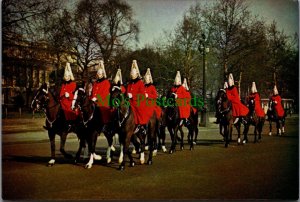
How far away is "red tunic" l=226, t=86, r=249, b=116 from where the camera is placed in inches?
515

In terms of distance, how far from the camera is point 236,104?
46.3 ft

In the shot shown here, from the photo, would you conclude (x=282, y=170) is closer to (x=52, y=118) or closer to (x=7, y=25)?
(x=52, y=118)

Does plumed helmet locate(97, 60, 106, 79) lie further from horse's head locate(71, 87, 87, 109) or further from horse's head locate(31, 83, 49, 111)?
horse's head locate(31, 83, 49, 111)

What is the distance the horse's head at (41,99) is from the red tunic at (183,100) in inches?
132

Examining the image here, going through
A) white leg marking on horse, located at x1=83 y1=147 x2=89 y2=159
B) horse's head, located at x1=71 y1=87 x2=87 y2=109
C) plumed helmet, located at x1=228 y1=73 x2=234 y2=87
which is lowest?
white leg marking on horse, located at x1=83 y1=147 x2=89 y2=159

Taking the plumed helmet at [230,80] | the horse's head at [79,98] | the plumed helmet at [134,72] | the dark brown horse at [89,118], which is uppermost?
the plumed helmet at [134,72]

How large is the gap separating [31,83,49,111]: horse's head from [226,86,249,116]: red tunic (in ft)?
17.1

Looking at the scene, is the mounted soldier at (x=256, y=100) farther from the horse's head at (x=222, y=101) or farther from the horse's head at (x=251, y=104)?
the horse's head at (x=222, y=101)

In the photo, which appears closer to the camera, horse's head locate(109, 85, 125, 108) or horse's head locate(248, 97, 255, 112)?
horse's head locate(109, 85, 125, 108)

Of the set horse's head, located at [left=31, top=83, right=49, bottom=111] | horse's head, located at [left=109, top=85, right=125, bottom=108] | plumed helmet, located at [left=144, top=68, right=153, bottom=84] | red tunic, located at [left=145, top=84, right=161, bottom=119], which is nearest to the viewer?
horse's head, located at [left=109, top=85, right=125, bottom=108]

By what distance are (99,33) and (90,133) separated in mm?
2520

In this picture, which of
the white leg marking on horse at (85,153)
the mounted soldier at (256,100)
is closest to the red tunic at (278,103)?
the mounted soldier at (256,100)

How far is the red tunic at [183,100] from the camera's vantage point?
462 inches

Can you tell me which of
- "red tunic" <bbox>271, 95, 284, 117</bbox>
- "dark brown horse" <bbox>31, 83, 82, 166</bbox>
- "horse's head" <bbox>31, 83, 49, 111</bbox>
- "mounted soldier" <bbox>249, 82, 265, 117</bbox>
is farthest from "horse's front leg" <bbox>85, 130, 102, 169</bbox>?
"red tunic" <bbox>271, 95, 284, 117</bbox>
